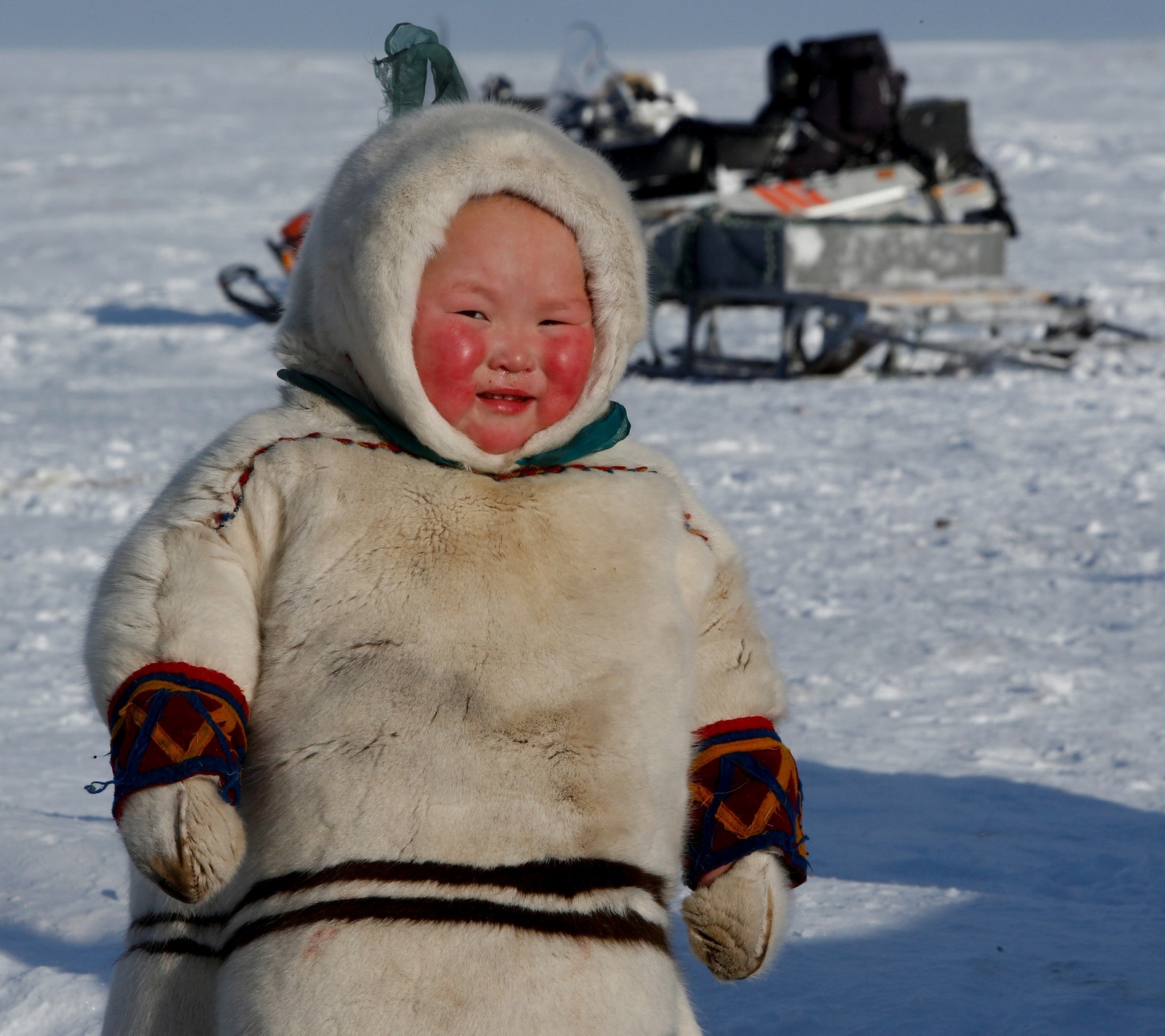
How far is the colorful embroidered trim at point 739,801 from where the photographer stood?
67.2 inches

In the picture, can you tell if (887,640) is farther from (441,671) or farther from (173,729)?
(173,729)

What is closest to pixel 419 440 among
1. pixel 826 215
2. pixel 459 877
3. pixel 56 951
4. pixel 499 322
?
pixel 499 322

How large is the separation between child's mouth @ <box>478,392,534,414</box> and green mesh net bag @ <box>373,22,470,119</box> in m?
0.49

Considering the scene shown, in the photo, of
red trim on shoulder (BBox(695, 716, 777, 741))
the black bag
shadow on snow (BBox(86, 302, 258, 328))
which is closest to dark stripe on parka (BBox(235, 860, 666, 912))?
red trim on shoulder (BBox(695, 716, 777, 741))

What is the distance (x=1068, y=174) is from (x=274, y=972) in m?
24.4

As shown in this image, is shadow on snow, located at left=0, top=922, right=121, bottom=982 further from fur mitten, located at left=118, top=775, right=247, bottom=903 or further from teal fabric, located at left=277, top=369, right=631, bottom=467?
teal fabric, located at left=277, top=369, right=631, bottom=467

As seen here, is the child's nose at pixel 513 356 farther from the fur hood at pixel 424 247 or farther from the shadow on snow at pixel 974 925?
the shadow on snow at pixel 974 925

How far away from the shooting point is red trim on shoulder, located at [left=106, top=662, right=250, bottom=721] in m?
1.45

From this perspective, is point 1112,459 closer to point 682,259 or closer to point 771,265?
point 771,265

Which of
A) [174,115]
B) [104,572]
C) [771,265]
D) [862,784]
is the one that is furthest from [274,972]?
[174,115]

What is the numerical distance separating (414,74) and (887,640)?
3.50 metres

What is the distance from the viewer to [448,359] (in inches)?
65.0

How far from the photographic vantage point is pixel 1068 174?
23547 mm

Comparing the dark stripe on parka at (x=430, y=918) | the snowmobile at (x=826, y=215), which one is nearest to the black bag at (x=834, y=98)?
the snowmobile at (x=826, y=215)
